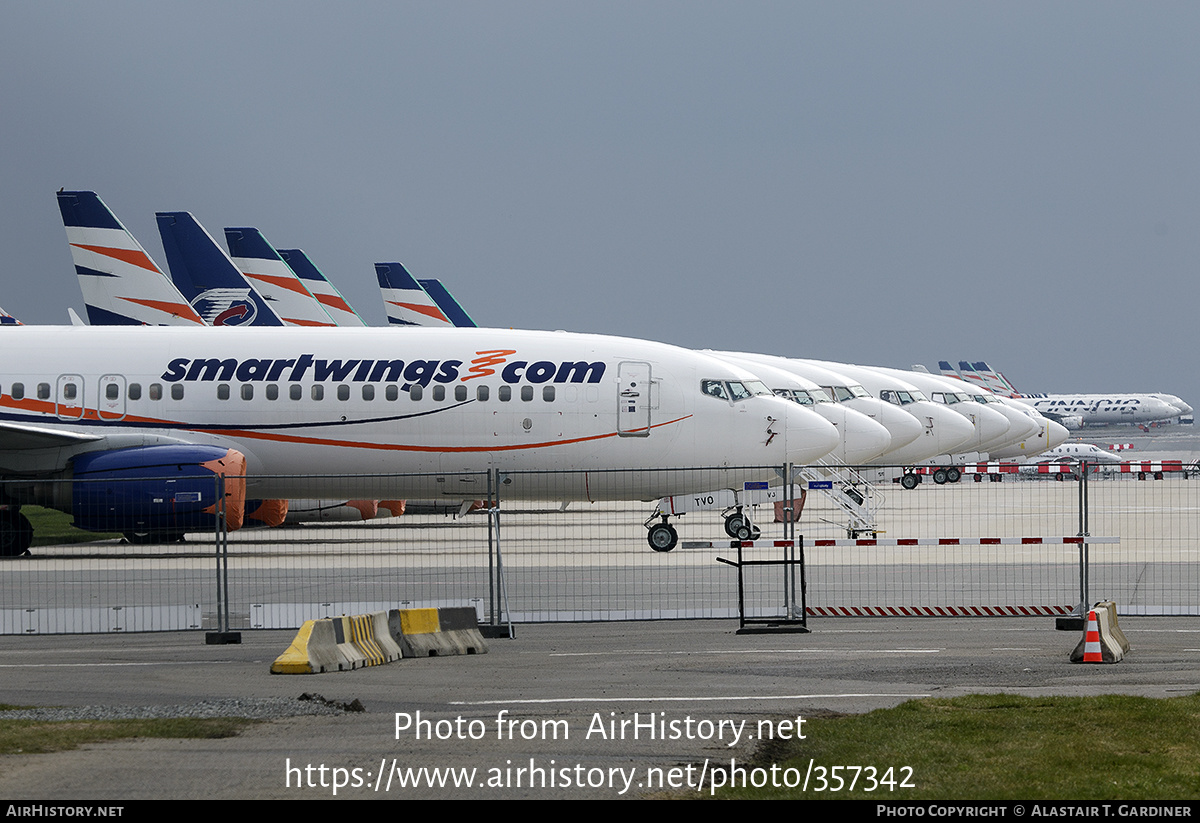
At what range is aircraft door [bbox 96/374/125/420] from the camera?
24.9 m

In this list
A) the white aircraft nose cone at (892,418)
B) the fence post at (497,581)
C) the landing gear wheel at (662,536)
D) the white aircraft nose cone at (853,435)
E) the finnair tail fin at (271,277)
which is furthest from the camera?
the white aircraft nose cone at (892,418)

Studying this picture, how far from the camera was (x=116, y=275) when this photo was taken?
29.4m

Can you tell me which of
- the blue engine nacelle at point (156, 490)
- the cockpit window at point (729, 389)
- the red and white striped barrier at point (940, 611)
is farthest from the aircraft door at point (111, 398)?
the red and white striped barrier at point (940, 611)

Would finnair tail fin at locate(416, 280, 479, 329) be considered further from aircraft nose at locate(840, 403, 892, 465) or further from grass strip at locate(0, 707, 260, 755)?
grass strip at locate(0, 707, 260, 755)

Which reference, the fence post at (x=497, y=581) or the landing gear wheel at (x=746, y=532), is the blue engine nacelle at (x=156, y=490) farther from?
the landing gear wheel at (x=746, y=532)

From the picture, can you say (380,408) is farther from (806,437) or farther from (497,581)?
(497,581)

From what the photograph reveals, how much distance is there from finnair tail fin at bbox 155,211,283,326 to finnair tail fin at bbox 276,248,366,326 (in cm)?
964

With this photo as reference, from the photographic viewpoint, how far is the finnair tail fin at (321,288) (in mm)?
41875

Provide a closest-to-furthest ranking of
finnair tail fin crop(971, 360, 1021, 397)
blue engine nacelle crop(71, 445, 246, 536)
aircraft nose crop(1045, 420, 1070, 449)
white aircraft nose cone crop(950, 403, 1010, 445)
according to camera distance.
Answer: blue engine nacelle crop(71, 445, 246, 536) → white aircraft nose cone crop(950, 403, 1010, 445) → aircraft nose crop(1045, 420, 1070, 449) → finnair tail fin crop(971, 360, 1021, 397)

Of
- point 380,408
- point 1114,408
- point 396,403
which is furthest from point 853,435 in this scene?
point 1114,408

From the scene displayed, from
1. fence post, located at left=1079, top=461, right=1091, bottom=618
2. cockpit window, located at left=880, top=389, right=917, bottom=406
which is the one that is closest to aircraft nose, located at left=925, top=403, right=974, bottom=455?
cockpit window, located at left=880, top=389, right=917, bottom=406

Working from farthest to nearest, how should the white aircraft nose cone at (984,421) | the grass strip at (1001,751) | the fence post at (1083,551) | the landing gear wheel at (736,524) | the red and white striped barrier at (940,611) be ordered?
the white aircraft nose cone at (984,421), the landing gear wheel at (736,524), the red and white striped barrier at (940,611), the fence post at (1083,551), the grass strip at (1001,751)

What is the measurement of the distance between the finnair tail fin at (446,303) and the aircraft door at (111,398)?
1983 centimetres
